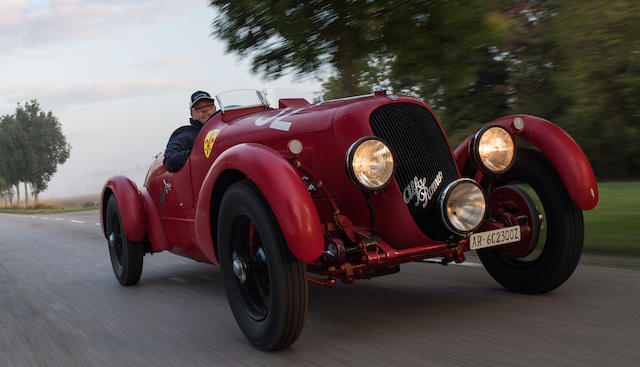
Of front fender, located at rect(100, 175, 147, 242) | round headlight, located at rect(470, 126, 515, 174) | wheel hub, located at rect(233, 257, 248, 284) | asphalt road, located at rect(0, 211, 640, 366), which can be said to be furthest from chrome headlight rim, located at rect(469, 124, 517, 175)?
front fender, located at rect(100, 175, 147, 242)

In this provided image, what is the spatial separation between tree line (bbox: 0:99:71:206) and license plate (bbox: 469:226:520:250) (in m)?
57.4

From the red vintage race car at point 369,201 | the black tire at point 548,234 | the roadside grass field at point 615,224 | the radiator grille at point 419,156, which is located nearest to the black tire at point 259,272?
the red vintage race car at point 369,201

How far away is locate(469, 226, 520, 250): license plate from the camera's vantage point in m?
3.21

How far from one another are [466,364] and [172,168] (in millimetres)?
2985

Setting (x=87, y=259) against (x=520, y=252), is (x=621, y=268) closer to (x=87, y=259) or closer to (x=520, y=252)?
(x=520, y=252)

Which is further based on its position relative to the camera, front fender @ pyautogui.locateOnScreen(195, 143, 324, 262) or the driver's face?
the driver's face

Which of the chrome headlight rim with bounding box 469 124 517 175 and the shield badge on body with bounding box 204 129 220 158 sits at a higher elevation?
the shield badge on body with bounding box 204 129 220 158

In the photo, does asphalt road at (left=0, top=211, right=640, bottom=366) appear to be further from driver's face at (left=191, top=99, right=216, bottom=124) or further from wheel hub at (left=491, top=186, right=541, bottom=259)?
driver's face at (left=191, top=99, right=216, bottom=124)

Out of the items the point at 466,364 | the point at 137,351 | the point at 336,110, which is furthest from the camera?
the point at 336,110

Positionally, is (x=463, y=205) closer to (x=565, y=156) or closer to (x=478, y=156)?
(x=478, y=156)

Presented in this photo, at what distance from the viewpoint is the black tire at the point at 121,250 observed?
5312 mm

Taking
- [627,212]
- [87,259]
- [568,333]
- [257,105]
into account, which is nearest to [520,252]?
[568,333]

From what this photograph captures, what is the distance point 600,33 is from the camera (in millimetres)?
8914

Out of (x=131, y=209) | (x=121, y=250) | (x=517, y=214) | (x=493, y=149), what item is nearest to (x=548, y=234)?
(x=517, y=214)
